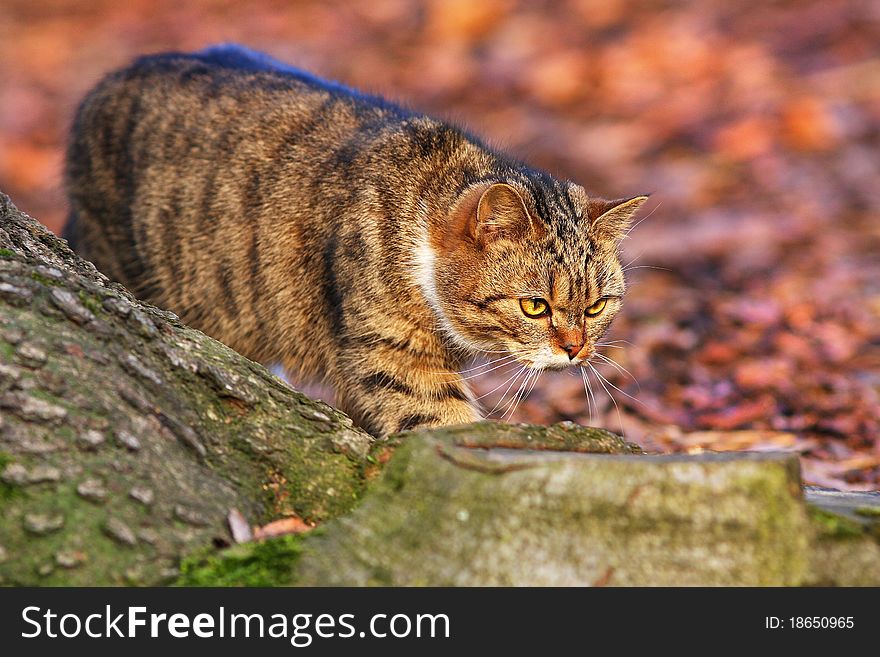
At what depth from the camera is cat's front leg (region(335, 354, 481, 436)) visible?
3.52 meters

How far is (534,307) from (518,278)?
0.12 m

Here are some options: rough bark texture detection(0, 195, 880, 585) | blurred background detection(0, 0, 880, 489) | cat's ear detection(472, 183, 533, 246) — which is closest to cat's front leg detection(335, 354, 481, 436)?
cat's ear detection(472, 183, 533, 246)

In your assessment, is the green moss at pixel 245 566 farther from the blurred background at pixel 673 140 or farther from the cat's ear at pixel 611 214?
the blurred background at pixel 673 140

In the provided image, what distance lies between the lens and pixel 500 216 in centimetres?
338

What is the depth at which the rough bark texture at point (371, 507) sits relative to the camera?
6.60 feet

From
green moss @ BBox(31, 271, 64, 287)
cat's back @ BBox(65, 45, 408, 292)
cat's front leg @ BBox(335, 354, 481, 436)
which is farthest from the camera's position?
cat's back @ BBox(65, 45, 408, 292)

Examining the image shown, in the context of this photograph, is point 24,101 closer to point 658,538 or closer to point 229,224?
point 229,224

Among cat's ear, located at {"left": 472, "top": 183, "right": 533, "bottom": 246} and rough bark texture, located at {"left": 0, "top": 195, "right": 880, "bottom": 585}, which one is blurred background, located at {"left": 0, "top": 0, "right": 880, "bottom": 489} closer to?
cat's ear, located at {"left": 472, "top": 183, "right": 533, "bottom": 246}

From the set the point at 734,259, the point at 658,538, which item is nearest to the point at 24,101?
the point at 734,259

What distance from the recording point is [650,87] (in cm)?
868

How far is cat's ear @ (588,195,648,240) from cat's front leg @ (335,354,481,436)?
2.65 ft

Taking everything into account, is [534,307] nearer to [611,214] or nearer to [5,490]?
[611,214]

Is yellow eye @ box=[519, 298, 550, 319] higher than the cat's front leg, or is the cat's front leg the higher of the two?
yellow eye @ box=[519, 298, 550, 319]
